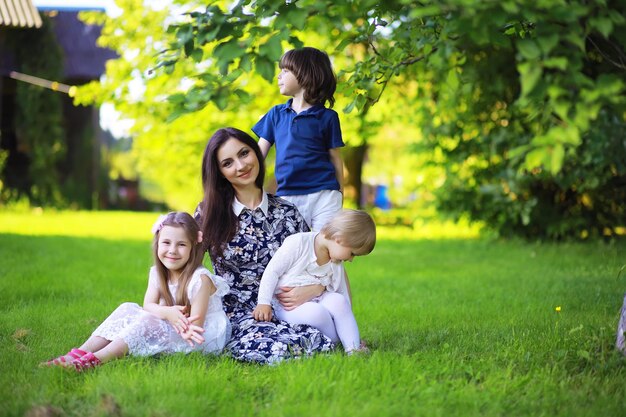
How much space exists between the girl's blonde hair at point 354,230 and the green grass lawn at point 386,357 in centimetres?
57

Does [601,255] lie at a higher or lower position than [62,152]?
lower

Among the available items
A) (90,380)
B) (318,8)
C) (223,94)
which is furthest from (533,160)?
(90,380)

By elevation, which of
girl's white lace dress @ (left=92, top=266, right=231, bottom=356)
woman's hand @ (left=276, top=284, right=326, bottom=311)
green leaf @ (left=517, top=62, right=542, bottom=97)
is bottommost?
girl's white lace dress @ (left=92, top=266, right=231, bottom=356)

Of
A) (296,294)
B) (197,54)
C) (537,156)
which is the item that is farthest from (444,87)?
(537,156)

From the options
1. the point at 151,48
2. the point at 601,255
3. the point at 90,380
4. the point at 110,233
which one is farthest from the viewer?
the point at 151,48

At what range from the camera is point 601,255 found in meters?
9.08

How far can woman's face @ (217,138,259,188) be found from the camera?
14.1 feet

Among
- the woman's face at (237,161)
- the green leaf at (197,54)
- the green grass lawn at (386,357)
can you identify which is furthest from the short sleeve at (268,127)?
the green leaf at (197,54)

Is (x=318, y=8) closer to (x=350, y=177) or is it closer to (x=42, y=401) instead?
(x=42, y=401)

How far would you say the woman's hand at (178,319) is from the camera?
387 cm

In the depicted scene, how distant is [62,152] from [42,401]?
16.3 m

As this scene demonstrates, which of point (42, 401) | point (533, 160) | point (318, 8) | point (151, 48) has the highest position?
A: point (151, 48)

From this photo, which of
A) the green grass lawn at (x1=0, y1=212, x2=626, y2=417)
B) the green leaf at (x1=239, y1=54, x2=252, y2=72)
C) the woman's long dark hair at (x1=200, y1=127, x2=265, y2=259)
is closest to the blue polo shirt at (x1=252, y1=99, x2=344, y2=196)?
the woman's long dark hair at (x1=200, y1=127, x2=265, y2=259)

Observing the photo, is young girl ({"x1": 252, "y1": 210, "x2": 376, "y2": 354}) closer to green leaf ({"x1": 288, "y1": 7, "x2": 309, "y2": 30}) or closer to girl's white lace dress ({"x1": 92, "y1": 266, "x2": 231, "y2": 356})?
girl's white lace dress ({"x1": 92, "y1": 266, "x2": 231, "y2": 356})
